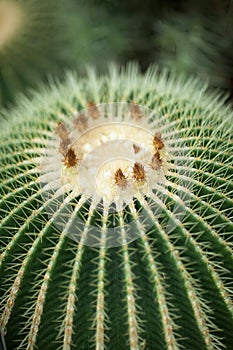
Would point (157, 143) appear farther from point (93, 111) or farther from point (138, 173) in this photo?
point (93, 111)

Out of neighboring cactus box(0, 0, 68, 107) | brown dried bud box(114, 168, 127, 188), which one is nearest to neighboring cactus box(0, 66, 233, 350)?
brown dried bud box(114, 168, 127, 188)

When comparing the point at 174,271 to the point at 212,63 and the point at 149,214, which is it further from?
the point at 212,63

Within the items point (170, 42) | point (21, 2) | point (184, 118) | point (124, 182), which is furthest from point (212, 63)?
point (124, 182)

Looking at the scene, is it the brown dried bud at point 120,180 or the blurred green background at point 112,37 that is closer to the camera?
the brown dried bud at point 120,180

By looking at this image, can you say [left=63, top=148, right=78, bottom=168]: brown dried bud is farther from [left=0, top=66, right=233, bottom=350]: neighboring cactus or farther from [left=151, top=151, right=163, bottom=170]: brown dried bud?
[left=151, top=151, right=163, bottom=170]: brown dried bud

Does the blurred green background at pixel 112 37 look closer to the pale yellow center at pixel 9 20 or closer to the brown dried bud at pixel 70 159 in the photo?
the pale yellow center at pixel 9 20

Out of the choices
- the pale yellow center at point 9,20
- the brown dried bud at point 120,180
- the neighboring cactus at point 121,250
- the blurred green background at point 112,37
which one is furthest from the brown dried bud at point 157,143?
the pale yellow center at point 9,20

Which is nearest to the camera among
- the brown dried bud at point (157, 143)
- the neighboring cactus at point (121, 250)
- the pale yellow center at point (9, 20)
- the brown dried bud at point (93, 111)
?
the neighboring cactus at point (121, 250)
